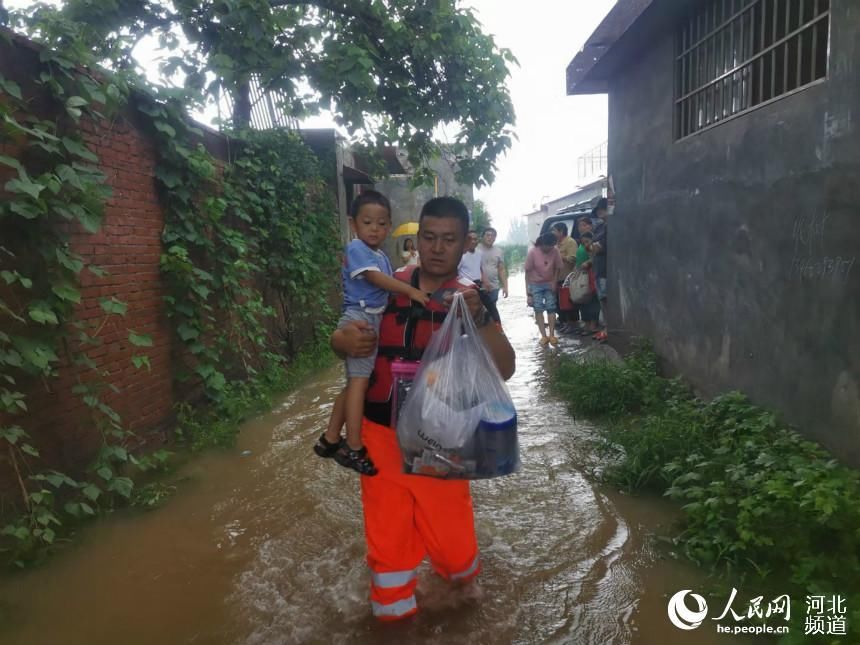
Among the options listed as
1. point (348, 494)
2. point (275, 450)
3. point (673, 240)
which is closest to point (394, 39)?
point (673, 240)

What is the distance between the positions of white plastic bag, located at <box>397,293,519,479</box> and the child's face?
0.97m

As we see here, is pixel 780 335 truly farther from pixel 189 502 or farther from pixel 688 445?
pixel 189 502

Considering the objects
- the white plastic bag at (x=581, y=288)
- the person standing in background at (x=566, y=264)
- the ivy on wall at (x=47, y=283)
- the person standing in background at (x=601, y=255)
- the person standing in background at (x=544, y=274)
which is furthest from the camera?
the person standing in background at (x=566, y=264)

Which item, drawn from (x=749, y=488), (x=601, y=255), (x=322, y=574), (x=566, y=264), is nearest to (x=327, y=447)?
(x=322, y=574)

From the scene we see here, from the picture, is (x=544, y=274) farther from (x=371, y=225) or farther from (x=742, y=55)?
(x=371, y=225)

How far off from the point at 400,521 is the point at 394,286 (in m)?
0.85

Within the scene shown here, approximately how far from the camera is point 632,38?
17.9 ft

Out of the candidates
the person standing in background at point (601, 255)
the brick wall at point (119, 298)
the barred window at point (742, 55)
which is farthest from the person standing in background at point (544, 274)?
the brick wall at point (119, 298)

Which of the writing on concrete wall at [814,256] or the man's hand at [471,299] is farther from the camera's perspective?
the writing on concrete wall at [814,256]

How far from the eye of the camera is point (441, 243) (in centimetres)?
203

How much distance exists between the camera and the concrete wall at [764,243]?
2.94 m

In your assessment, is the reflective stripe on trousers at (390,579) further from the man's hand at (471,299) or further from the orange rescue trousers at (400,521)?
the man's hand at (471,299)

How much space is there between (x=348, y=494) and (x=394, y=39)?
5.03m

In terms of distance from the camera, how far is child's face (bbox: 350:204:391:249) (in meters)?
2.82
